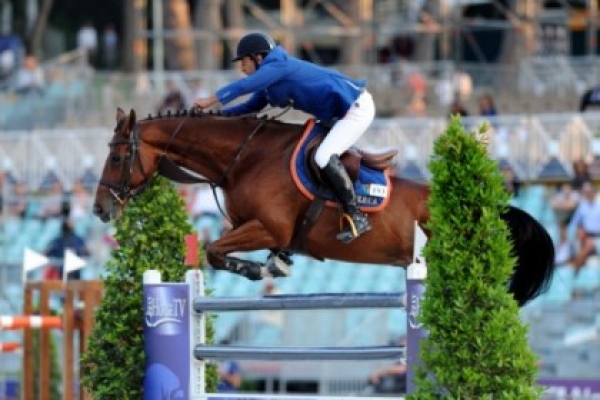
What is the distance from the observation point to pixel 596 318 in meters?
15.9

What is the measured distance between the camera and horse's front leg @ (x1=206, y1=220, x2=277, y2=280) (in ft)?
33.0

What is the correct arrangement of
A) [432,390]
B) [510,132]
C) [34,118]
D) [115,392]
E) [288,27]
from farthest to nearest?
[288,27] < [34,118] < [510,132] < [115,392] < [432,390]

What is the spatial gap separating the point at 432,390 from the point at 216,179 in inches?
122

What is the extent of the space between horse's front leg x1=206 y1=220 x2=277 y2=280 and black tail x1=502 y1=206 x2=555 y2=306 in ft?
4.96

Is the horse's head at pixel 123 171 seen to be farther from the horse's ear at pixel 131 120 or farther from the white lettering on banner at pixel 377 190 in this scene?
the white lettering on banner at pixel 377 190

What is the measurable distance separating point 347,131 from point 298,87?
415 mm

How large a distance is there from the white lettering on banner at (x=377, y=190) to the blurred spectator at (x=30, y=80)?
1485 cm

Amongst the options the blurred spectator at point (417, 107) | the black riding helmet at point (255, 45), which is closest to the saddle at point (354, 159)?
the black riding helmet at point (255, 45)

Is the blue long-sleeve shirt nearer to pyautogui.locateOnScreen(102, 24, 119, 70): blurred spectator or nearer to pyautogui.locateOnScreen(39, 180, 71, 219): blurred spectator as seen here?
pyautogui.locateOnScreen(39, 180, 71, 219): blurred spectator

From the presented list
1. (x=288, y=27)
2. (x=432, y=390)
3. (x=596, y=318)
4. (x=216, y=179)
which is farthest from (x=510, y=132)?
(x=432, y=390)

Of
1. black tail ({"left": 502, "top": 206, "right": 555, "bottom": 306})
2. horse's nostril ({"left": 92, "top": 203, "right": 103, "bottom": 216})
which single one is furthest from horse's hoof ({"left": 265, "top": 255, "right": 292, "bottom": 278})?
black tail ({"left": 502, "top": 206, "right": 555, "bottom": 306})

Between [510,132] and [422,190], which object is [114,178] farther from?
[510,132]

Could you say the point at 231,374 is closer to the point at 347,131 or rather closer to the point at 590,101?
the point at 347,131

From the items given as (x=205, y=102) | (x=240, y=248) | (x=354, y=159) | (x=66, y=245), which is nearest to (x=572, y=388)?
(x=354, y=159)
